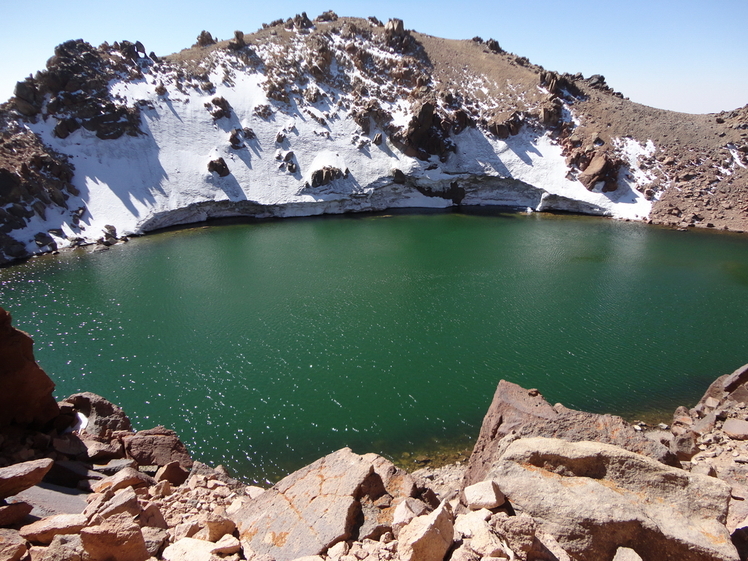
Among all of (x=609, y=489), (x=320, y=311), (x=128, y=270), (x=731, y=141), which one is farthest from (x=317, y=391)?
(x=731, y=141)

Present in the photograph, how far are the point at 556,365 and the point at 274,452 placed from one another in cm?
1361

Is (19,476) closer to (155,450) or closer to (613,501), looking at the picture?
(155,450)

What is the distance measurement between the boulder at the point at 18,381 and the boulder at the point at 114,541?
22.2ft

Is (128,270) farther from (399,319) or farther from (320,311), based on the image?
(399,319)

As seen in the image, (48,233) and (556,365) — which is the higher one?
(48,233)

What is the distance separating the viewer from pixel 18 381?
9656mm

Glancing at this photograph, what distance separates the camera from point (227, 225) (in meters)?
49.4

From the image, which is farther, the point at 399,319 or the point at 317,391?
the point at 399,319

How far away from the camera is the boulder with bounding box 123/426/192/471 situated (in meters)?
10.8

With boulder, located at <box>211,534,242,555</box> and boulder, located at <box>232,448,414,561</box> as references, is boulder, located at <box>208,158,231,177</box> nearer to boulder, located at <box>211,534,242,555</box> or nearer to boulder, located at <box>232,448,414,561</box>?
boulder, located at <box>232,448,414,561</box>

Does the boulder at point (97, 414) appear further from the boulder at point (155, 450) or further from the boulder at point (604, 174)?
the boulder at point (604, 174)

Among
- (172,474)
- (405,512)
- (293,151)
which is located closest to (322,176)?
(293,151)

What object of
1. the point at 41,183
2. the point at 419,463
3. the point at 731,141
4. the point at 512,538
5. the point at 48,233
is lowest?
the point at 419,463

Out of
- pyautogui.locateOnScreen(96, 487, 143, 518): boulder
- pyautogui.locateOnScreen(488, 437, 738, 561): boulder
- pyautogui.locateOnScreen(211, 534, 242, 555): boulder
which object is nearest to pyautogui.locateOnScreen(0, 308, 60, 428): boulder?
pyautogui.locateOnScreen(96, 487, 143, 518): boulder
